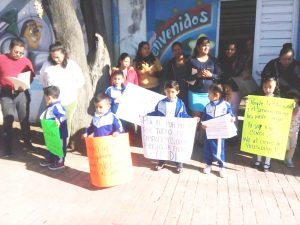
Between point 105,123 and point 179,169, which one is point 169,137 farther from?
point 105,123

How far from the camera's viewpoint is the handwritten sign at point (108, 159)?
4.43m

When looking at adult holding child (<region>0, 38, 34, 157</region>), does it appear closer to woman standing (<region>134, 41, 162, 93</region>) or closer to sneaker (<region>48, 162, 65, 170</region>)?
sneaker (<region>48, 162, 65, 170</region>)

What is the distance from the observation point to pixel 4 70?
5.54m

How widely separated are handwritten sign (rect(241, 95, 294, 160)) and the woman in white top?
255cm

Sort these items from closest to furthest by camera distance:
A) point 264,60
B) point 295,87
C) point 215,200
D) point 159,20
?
point 215,200 → point 295,87 → point 264,60 → point 159,20

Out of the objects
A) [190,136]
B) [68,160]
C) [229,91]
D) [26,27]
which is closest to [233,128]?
[190,136]

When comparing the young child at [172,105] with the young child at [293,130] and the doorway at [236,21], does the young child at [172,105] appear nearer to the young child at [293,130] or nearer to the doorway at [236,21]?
the young child at [293,130]

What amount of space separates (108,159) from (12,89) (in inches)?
87.8

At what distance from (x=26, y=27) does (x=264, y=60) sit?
5087mm

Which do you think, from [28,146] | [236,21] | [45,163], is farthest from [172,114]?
[236,21]

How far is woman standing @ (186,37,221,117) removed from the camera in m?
5.45

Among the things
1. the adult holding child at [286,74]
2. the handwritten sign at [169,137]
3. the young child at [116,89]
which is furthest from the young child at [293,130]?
the young child at [116,89]

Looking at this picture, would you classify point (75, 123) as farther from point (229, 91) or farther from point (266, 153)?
point (266, 153)

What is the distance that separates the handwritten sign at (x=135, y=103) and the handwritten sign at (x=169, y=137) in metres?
0.58
